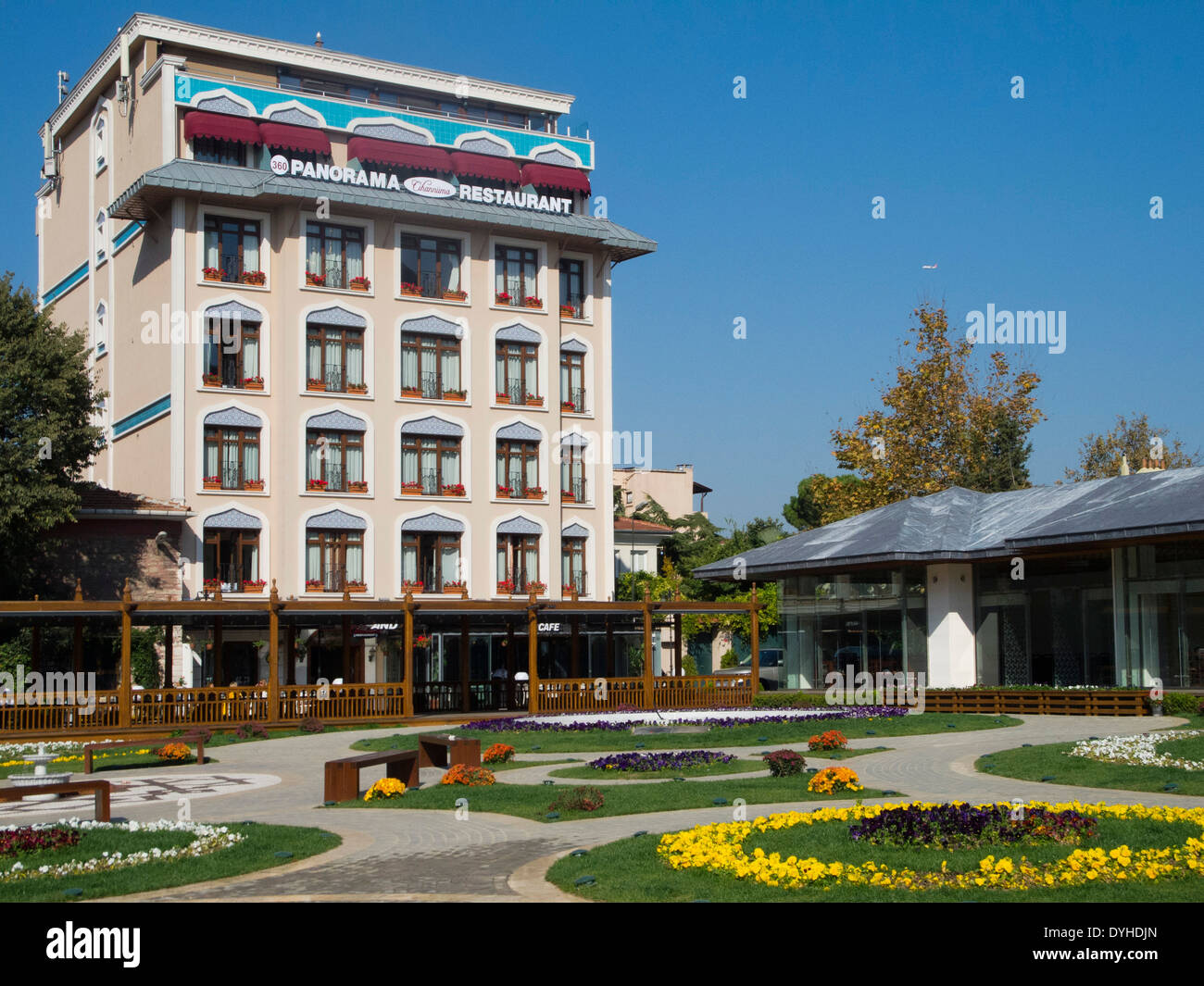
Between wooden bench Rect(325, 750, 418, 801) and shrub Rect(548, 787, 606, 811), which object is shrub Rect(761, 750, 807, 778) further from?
wooden bench Rect(325, 750, 418, 801)

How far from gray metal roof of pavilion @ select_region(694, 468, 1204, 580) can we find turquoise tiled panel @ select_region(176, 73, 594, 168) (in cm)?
2091

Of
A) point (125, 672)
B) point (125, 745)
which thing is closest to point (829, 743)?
point (125, 745)

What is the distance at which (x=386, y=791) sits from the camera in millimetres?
18219

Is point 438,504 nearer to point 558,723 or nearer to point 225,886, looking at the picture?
point 558,723

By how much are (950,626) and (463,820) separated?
23.2 meters

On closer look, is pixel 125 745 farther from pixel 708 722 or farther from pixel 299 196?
pixel 299 196

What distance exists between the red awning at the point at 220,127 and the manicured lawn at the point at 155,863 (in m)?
37.3

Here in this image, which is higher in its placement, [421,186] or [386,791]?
[421,186]

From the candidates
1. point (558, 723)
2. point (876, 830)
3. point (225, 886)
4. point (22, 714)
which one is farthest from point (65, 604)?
point (876, 830)

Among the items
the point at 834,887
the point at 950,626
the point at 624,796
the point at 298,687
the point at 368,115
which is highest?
the point at 368,115

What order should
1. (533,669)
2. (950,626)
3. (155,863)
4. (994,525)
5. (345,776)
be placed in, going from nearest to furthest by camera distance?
1. (155,863)
2. (345,776)
3. (950,626)
4. (533,669)
5. (994,525)

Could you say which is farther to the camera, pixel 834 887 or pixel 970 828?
pixel 970 828

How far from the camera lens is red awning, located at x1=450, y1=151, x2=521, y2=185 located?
5156 centimetres

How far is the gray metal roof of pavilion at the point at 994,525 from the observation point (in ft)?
102
